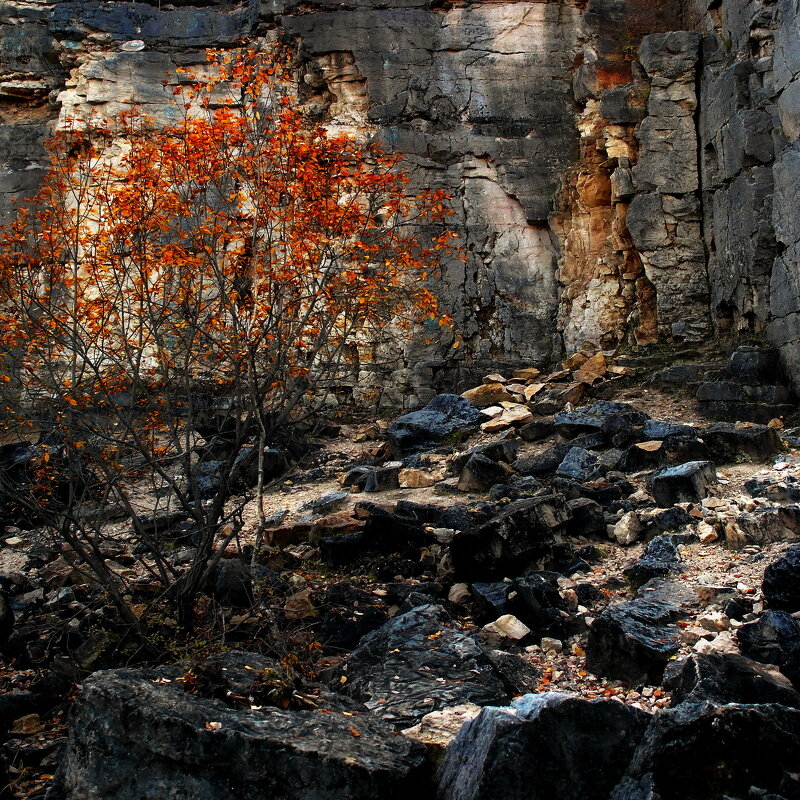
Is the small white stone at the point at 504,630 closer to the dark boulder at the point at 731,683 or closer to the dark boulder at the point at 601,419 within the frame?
the dark boulder at the point at 731,683

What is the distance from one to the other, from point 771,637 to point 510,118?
10.6 m

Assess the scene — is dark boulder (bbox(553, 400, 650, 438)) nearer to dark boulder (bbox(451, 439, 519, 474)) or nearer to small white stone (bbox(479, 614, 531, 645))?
dark boulder (bbox(451, 439, 519, 474))

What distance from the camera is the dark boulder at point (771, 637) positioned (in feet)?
11.9

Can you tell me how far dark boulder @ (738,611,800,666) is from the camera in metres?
3.63

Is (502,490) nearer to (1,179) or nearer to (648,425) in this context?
(648,425)

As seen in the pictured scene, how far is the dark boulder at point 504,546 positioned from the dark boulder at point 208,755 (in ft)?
8.27

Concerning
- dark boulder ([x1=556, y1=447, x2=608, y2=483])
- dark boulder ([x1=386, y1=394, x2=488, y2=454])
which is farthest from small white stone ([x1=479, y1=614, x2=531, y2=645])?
dark boulder ([x1=386, y1=394, x2=488, y2=454])

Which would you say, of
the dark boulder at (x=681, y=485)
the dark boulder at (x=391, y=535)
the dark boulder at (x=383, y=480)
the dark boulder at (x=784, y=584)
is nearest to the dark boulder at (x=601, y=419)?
the dark boulder at (x=681, y=485)

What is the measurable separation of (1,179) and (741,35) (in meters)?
11.7

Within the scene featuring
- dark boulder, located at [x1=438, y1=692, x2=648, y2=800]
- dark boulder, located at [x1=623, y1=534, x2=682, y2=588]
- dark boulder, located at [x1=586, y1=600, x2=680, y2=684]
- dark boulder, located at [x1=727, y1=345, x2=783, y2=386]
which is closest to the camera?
dark boulder, located at [x1=438, y1=692, x2=648, y2=800]

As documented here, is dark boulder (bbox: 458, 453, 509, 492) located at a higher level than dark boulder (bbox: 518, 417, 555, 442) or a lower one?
lower

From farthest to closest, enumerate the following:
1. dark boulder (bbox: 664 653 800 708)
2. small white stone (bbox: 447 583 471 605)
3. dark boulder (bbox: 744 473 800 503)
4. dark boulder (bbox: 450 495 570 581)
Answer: dark boulder (bbox: 744 473 800 503) → dark boulder (bbox: 450 495 570 581) → small white stone (bbox: 447 583 471 605) → dark boulder (bbox: 664 653 800 708)

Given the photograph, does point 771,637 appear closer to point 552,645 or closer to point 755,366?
point 552,645

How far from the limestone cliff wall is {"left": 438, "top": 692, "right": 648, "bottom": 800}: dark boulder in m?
9.01
